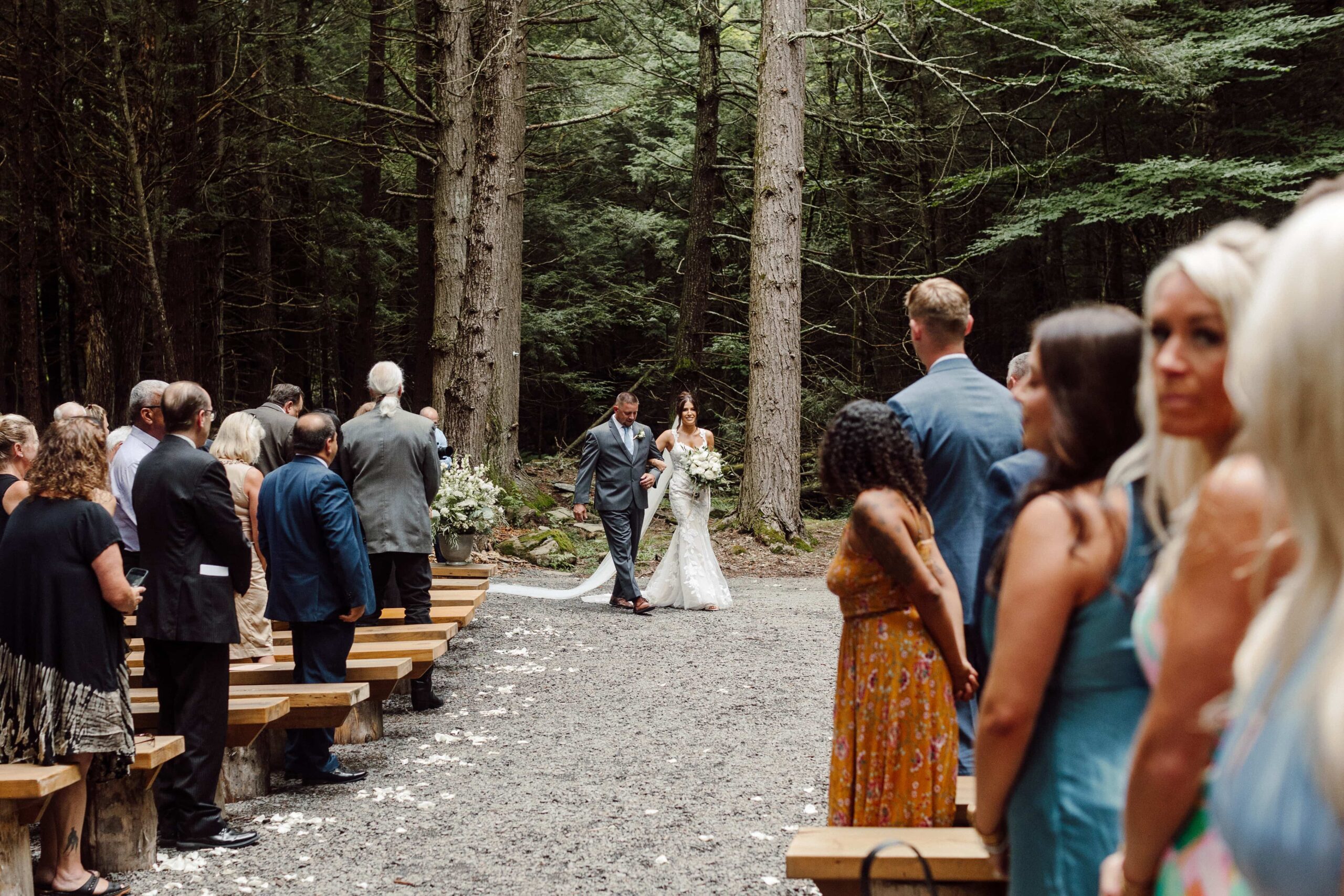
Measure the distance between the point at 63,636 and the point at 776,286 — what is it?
39.6 ft

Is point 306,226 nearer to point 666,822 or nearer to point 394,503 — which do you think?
point 394,503

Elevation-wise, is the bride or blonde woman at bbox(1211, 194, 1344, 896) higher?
blonde woman at bbox(1211, 194, 1344, 896)

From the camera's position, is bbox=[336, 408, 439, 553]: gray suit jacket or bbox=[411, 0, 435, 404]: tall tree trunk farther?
bbox=[411, 0, 435, 404]: tall tree trunk

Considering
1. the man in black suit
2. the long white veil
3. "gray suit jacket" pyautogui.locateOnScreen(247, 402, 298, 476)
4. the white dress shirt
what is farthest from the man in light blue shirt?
the long white veil

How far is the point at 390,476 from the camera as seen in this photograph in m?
8.21

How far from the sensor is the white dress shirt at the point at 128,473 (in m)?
7.31

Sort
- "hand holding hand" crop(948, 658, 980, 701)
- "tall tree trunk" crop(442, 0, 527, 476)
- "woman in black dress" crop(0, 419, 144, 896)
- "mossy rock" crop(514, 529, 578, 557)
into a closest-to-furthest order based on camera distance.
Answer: "hand holding hand" crop(948, 658, 980, 701) < "woman in black dress" crop(0, 419, 144, 896) < "tall tree trunk" crop(442, 0, 527, 476) < "mossy rock" crop(514, 529, 578, 557)

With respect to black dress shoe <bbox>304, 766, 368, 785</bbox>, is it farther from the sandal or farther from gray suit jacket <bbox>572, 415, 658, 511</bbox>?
gray suit jacket <bbox>572, 415, 658, 511</bbox>

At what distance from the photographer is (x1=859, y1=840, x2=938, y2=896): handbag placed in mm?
2770

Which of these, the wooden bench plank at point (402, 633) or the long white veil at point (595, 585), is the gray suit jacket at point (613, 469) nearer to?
the long white veil at point (595, 585)

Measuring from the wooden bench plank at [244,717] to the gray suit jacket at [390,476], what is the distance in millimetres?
2453

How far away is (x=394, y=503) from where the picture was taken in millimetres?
8211

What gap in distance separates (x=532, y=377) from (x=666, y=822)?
24.3m

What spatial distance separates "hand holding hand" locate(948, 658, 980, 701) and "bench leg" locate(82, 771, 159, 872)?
3.57 metres
